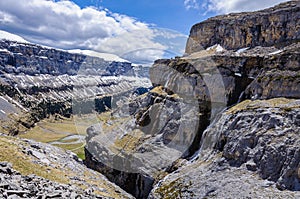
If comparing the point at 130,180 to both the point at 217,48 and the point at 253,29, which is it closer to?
the point at 253,29

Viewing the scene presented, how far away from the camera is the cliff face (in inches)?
2547

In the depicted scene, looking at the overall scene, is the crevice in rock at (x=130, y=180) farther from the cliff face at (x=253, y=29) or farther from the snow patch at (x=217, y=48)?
the snow patch at (x=217, y=48)

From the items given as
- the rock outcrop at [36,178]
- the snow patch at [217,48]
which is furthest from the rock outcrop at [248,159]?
the snow patch at [217,48]

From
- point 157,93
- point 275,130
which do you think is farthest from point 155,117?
point 275,130

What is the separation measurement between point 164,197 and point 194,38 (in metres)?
76.5

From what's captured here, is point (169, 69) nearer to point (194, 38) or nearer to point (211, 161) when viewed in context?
point (211, 161)

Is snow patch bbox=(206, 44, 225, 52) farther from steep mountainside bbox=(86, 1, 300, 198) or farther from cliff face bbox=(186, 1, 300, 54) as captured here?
steep mountainside bbox=(86, 1, 300, 198)

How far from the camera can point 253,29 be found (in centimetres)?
7331

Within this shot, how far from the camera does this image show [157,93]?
5978 centimetres

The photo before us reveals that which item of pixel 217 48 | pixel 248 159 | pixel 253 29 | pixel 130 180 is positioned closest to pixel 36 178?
pixel 248 159

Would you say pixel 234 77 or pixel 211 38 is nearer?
pixel 234 77

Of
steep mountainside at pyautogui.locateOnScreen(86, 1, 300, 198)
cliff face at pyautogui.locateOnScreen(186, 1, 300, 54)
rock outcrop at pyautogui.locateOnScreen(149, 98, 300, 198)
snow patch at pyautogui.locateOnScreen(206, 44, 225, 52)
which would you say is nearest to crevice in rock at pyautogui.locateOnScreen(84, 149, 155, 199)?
steep mountainside at pyautogui.locateOnScreen(86, 1, 300, 198)

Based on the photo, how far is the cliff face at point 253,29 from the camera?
64.7 metres

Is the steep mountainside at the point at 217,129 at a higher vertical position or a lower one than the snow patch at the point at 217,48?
lower
